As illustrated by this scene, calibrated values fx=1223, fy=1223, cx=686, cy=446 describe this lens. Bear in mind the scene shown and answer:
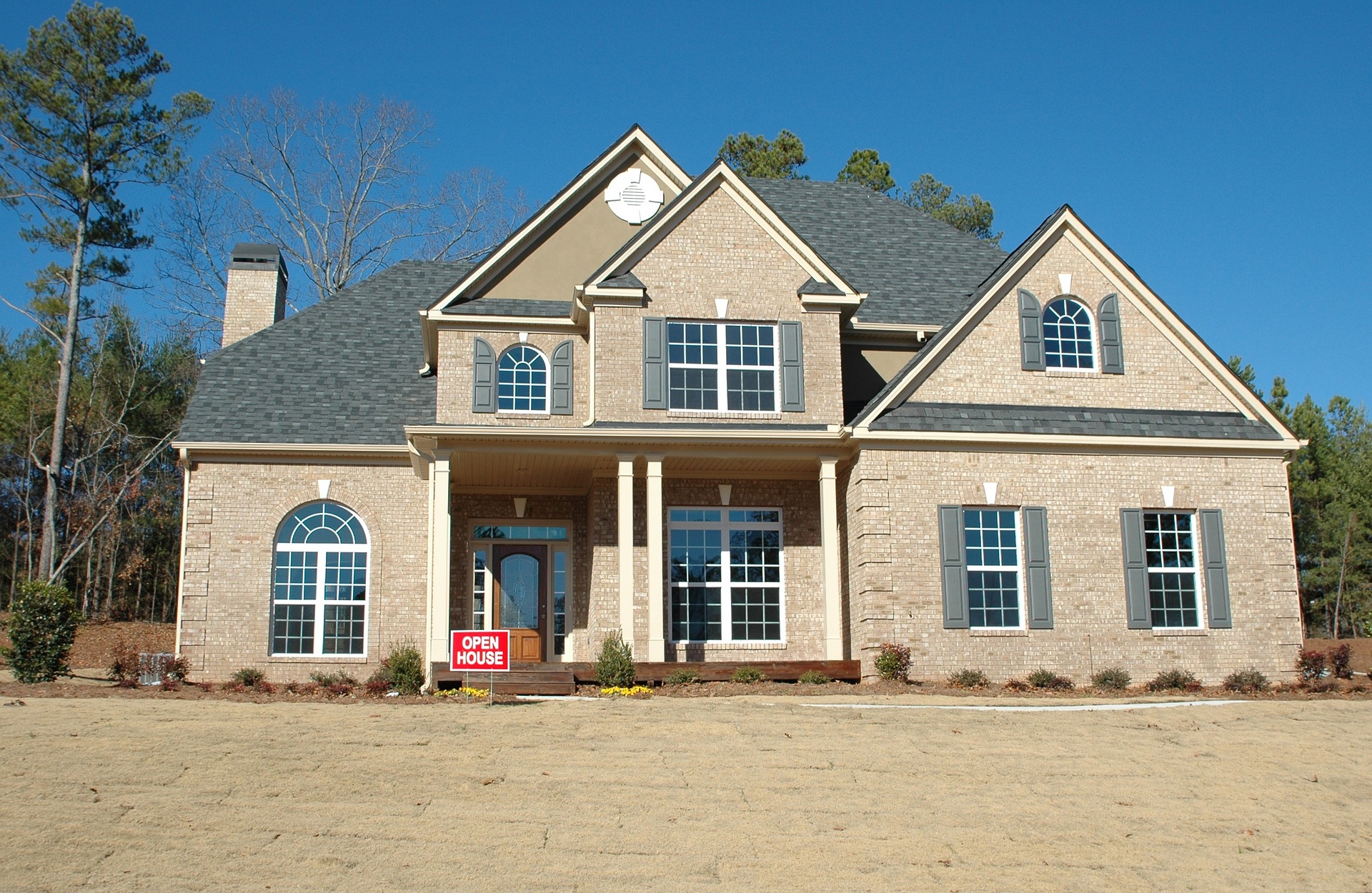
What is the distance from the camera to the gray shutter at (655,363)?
1956 cm

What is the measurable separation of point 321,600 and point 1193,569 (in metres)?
14.3

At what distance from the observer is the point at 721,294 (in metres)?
20.1

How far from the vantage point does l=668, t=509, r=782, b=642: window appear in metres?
20.2

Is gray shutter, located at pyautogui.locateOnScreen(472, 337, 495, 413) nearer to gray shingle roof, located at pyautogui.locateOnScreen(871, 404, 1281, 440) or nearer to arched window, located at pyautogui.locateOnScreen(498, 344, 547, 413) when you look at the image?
arched window, located at pyautogui.locateOnScreen(498, 344, 547, 413)

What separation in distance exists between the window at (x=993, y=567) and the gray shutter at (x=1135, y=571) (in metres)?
1.72

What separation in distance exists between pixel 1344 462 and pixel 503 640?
38353mm

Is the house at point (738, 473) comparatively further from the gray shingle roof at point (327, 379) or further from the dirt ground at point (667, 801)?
the dirt ground at point (667, 801)

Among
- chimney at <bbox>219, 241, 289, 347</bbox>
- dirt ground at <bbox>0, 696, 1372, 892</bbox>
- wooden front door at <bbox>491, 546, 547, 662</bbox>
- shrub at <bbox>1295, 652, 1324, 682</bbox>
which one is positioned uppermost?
chimney at <bbox>219, 241, 289, 347</bbox>

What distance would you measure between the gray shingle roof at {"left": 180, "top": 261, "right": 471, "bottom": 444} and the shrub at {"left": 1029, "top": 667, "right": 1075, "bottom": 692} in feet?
36.5

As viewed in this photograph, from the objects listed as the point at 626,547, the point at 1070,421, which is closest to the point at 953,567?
the point at 1070,421

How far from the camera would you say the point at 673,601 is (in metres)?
20.1

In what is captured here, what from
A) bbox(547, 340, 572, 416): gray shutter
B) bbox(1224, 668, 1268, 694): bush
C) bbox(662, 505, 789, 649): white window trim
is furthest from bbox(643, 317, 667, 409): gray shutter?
bbox(1224, 668, 1268, 694): bush

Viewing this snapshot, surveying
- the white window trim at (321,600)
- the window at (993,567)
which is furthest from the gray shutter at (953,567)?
the white window trim at (321,600)

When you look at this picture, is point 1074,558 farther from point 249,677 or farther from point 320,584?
point 249,677
